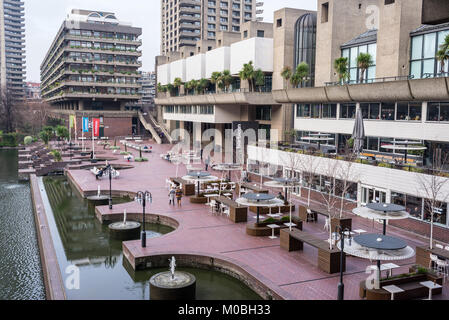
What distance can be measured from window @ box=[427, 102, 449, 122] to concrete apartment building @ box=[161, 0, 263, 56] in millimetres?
81131

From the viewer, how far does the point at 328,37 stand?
122 feet

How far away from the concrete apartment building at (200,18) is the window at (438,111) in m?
81.1

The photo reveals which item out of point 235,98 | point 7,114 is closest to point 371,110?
point 235,98

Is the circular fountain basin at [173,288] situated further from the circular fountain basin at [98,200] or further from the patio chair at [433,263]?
the circular fountain basin at [98,200]

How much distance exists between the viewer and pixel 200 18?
347 feet

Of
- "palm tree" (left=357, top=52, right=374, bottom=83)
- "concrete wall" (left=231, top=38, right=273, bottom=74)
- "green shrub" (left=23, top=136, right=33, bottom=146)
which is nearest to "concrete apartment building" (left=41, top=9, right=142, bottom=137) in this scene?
"green shrub" (left=23, top=136, right=33, bottom=146)

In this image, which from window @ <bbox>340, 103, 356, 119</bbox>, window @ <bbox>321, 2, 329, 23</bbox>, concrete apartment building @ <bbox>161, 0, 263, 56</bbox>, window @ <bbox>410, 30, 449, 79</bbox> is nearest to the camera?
window @ <bbox>410, 30, 449, 79</bbox>

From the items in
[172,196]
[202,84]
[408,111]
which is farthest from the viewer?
[202,84]

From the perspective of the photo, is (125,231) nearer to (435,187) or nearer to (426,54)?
(435,187)

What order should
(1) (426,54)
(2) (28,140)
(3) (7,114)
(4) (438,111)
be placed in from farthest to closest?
(3) (7,114), (2) (28,140), (1) (426,54), (4) (438,111)

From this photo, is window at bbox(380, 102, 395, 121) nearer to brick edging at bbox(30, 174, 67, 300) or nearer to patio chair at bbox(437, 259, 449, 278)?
patio chair at bbox(437, 259, 449, 278)

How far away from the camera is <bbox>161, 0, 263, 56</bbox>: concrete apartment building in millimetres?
104750

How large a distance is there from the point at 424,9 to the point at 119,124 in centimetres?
8358

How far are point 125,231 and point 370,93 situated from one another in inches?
690
